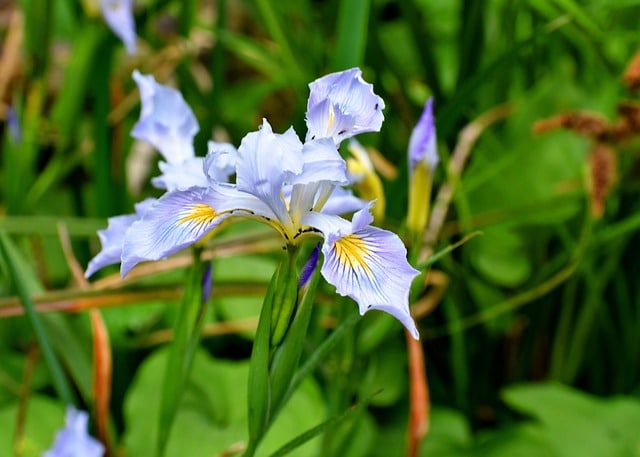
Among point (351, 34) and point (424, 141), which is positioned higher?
point (351, 34)

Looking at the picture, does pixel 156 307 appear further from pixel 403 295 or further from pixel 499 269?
pixel 403 295

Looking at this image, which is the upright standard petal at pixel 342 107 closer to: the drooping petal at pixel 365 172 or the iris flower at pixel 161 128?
the iris flower at pixel 161 128

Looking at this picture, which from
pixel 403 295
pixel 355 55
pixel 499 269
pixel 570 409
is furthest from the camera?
pixel 499 269

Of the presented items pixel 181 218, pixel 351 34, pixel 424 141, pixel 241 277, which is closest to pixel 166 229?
pixel 181 218

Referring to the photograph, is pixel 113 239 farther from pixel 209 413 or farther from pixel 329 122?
pixel 209 413

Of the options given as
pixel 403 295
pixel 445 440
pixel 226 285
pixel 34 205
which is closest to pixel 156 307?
pixel 226 285

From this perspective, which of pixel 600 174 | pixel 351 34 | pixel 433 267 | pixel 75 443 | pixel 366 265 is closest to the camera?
pixel 366 265
